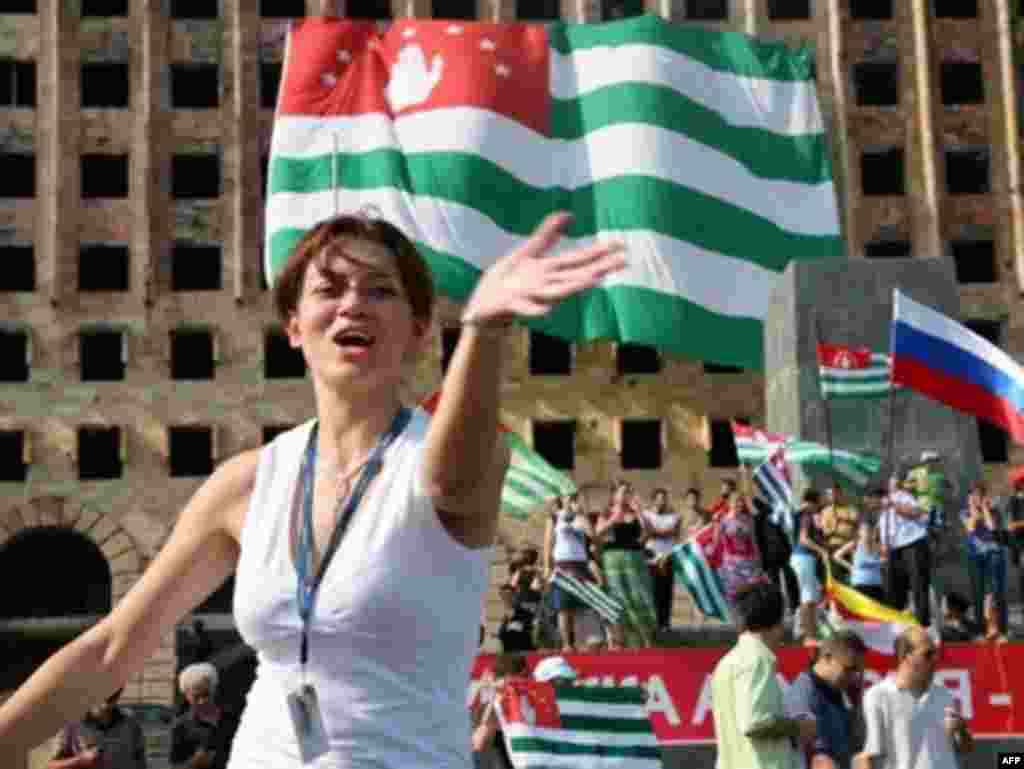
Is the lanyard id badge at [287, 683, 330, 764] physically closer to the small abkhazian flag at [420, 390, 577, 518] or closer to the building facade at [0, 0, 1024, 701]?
the small abkhazian flag at [420, 390, 577, 518]

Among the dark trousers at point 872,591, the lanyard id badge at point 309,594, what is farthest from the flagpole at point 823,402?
the lanyard id badge at point 309,594

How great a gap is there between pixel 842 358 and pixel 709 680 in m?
10.7

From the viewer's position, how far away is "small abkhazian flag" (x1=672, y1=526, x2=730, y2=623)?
62.8 ft

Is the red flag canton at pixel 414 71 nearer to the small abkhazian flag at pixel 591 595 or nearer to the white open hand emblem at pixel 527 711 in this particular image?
the small abkhazian flag at pixel 591 595

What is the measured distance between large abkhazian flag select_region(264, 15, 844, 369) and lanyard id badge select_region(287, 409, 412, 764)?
29501mm

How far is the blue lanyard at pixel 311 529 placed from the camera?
Answer: 2.99 metres

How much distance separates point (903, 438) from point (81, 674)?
2273cm

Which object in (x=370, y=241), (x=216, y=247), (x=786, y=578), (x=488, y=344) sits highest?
(x=216, y=247)

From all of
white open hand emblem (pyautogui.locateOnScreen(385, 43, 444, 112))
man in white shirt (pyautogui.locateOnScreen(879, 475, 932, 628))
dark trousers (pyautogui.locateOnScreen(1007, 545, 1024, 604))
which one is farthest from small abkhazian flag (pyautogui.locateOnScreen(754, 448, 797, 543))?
white open hand emblem (pyautogui.locateOnScreen(385, 43, 444, 112))

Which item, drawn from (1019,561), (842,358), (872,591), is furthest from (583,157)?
(872,591)

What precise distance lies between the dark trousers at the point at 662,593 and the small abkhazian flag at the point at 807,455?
5.86 feet

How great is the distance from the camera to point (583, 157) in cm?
3481

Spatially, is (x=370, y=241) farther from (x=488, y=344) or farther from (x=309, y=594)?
(x=309, y=594)

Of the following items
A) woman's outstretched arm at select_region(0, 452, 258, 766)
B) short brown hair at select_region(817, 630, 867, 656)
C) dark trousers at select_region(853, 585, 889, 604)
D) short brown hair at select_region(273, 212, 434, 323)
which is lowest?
dark trousers at select_region(853, 585, 889, 604)
